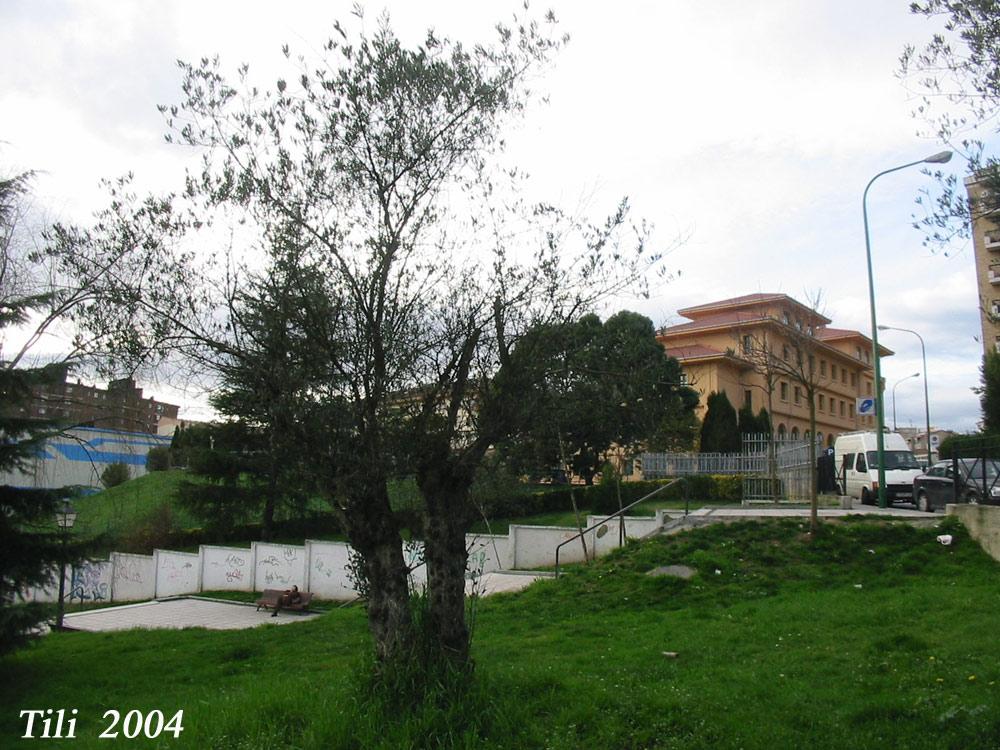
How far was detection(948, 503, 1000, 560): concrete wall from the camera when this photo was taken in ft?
39.5

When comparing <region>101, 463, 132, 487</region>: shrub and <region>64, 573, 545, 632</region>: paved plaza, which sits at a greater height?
<region>101, 463, 132, 487</region>: shrub

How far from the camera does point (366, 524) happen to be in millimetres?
6504

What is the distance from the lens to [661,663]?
26.1 feet

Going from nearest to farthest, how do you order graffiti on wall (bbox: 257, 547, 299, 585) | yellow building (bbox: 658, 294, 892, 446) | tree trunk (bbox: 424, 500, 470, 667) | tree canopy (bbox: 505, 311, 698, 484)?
tree canopy (bbox: 505, 311, 698, 484) < tree trunk (bbox: 424, 500, 470, 667) < yellow building (bbox: 658, 294, 892, 446) < graffiti on wall (bbox: 257, 547, 299, 585)

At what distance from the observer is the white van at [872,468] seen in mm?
22938

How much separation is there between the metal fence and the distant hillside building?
1160cm

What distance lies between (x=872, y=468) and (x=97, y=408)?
21.0 meters

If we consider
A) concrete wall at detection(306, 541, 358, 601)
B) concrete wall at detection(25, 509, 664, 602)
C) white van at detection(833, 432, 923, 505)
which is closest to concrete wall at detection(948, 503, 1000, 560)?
concrete wall at detection(25, 509, 664, 602)

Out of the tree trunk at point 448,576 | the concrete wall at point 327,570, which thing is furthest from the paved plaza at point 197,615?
the tree trunk at point 448,576

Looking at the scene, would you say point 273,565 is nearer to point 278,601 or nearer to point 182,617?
point 182,617

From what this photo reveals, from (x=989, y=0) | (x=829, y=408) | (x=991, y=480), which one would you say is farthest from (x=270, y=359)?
(x=829, y=408)

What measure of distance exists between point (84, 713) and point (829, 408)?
5265cm

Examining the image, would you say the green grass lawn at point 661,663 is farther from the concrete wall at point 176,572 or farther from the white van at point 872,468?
the white van at point 872,468

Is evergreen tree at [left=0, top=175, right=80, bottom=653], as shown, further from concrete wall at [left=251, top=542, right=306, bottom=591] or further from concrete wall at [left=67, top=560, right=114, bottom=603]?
concrete wall at [left=67, top=560, right=114, bottom=603]
